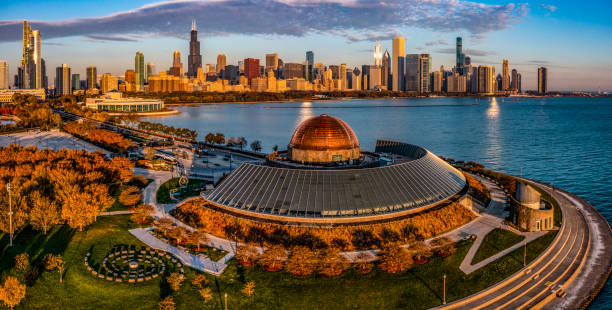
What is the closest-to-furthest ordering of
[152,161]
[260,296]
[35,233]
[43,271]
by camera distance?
[260,296], [43,271], [35,233], [152,161]

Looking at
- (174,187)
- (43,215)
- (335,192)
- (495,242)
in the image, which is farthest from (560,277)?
(174,187)

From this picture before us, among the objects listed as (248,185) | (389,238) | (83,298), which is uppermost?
(248,185)

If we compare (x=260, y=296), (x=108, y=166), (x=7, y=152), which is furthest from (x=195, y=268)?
(x=7, y=152)

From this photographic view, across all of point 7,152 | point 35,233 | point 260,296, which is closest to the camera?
point 260,296

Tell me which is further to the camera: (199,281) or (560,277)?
(560,277)

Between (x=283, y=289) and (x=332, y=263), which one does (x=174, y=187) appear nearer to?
(x=332, y=263)

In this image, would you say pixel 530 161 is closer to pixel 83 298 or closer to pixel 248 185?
pixel 248 185

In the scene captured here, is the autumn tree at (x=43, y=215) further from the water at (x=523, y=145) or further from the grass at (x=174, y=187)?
the water at (x=523, y=145)
